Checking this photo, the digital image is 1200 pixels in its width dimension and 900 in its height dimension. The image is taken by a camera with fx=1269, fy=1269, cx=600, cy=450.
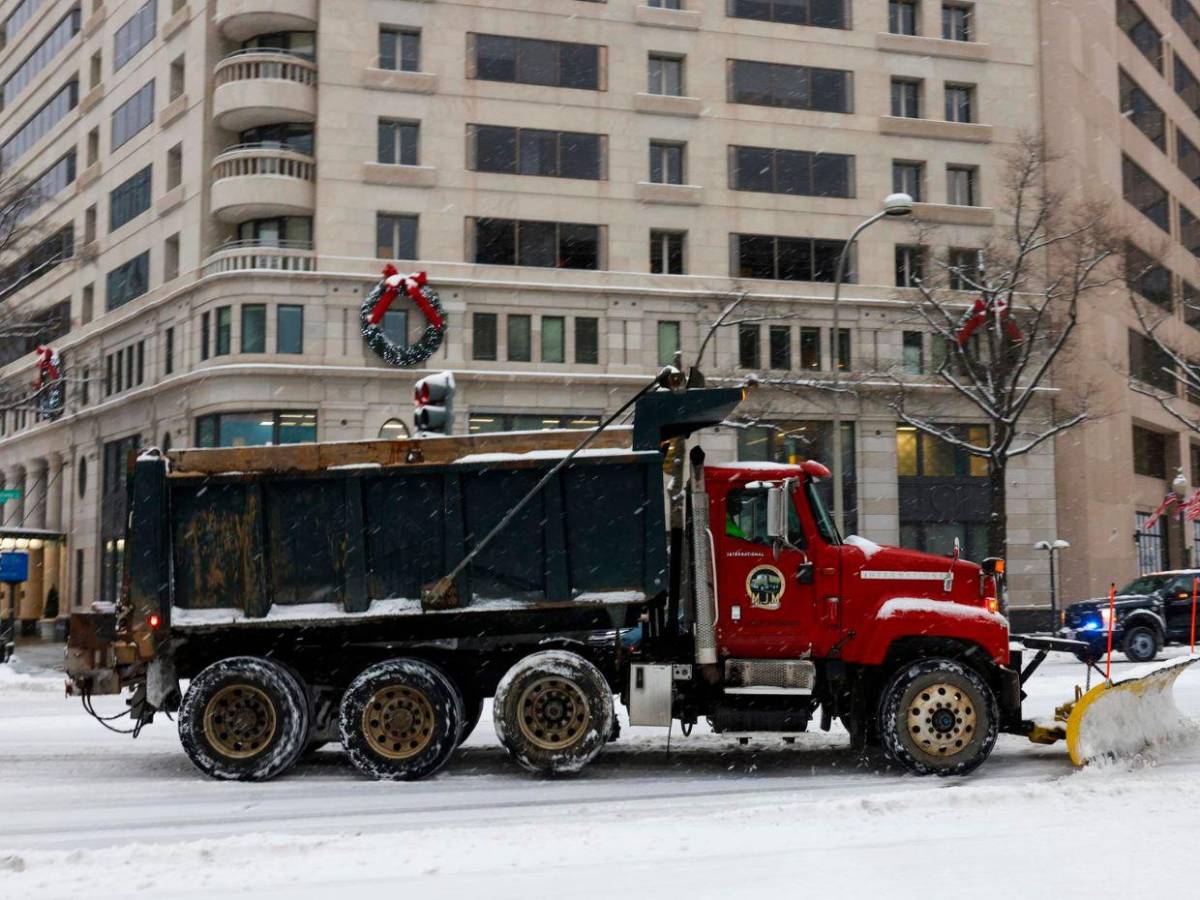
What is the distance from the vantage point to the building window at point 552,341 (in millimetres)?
37125

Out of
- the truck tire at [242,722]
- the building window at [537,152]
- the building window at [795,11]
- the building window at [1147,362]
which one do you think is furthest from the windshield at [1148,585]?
the building window at [795,11]

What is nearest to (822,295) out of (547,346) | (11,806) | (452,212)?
(547,346)

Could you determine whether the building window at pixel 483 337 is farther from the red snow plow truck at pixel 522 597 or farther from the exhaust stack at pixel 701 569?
the exhaust stack at pixel 701 569

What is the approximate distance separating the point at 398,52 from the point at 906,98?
1651 cm

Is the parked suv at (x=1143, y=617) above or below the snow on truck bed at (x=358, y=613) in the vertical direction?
below

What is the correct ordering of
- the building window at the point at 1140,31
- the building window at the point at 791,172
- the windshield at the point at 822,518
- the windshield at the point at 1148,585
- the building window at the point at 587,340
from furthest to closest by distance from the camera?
the building window at the point at 1140,31
the building window at the point at 791,172
the building window at the point at 587,340
the windshield at the point at 1148,585
the windshield at the point at 822,518

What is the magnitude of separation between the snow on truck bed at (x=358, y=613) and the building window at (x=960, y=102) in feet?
117

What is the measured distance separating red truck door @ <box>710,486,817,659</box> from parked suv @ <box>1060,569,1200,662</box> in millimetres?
14854

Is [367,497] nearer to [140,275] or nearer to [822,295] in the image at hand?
[822,295]

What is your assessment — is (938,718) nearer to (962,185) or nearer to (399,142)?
(399,142)

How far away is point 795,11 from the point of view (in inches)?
1588

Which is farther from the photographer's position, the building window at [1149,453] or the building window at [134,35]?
the building window at [1149,453]

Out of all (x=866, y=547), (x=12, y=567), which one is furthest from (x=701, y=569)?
(x=12, y=567)

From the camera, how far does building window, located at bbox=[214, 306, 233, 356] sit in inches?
1412
